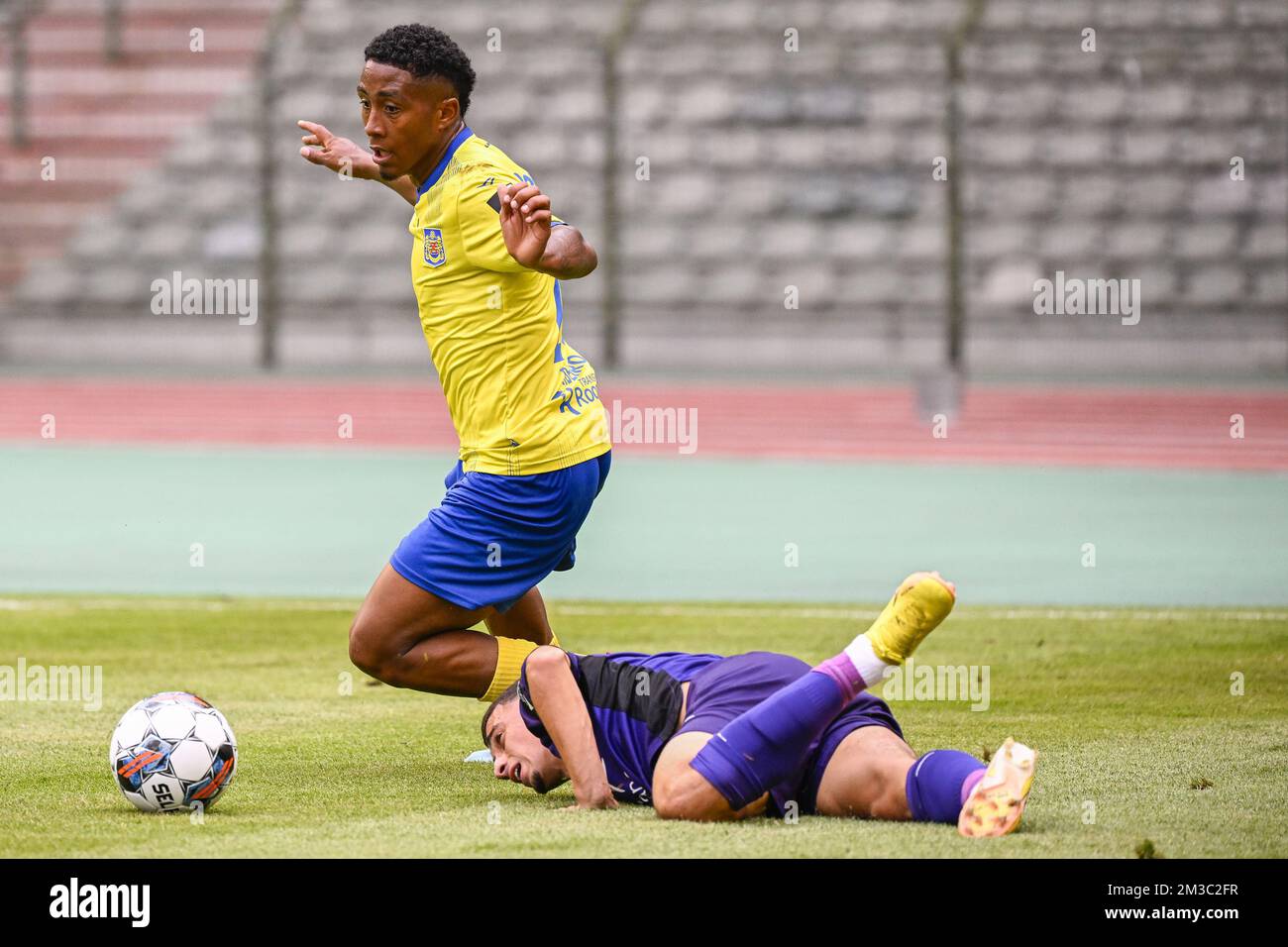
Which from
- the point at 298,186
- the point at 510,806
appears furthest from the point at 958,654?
the point at 298,186

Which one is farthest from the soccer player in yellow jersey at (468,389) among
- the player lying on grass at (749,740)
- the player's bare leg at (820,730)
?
the player's bare leg at (820,730)

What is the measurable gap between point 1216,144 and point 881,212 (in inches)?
148

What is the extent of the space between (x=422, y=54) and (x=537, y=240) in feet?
2.74

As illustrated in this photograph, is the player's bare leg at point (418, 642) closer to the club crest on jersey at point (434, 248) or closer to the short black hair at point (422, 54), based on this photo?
the club crest on jersey at point (434, 248)

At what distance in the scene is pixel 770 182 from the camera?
23.3 metres

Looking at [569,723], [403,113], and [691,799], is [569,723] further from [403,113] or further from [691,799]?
[403,113]

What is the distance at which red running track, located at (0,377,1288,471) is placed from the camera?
17125 mm

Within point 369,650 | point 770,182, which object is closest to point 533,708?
point 369,650

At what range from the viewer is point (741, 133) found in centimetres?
2356

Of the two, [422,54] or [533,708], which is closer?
[533,708]

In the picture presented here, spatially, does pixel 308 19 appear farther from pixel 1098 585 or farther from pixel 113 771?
pixel 113 771

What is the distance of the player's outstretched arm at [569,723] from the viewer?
5.49 m

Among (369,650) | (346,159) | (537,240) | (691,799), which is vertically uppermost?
(346,159)

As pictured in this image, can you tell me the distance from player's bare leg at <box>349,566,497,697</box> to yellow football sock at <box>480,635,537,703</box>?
2 centimetres
